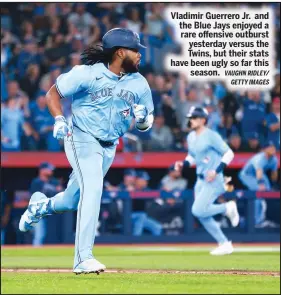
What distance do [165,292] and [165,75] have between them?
13.4 meters

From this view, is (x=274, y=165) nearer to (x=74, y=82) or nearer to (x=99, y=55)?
(x=99, y=55)

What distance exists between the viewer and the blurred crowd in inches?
723

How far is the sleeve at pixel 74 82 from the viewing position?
8.16 metres

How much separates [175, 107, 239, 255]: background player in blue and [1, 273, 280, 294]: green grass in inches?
203

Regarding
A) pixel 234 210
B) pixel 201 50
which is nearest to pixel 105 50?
pixel 201 50

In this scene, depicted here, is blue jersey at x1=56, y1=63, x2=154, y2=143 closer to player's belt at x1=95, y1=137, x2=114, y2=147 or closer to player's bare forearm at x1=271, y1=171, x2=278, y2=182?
player's belt at x1=95, y1=137, x2=114, y2=147

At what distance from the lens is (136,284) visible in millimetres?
7504

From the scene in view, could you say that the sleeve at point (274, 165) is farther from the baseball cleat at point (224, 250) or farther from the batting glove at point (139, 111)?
the batting glove at point (139, 111)

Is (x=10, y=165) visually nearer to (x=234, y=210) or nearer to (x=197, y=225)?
(x=197, y=225)

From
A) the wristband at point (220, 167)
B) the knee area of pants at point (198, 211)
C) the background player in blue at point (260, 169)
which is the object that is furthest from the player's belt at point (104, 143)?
the background player in blue at point (260, 169)

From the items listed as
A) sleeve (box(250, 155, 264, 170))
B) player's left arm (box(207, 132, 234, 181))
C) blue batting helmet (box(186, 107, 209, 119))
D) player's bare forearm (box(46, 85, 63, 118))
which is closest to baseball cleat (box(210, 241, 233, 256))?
player's left arm (box(207, 132, 234, 181))

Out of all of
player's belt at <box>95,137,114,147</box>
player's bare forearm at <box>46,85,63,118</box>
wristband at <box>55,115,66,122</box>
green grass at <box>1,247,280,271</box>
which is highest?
player's bare forearm at <box>46,85,63,118</box>

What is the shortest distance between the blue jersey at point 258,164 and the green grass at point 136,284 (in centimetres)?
966

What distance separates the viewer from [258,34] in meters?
13.3
